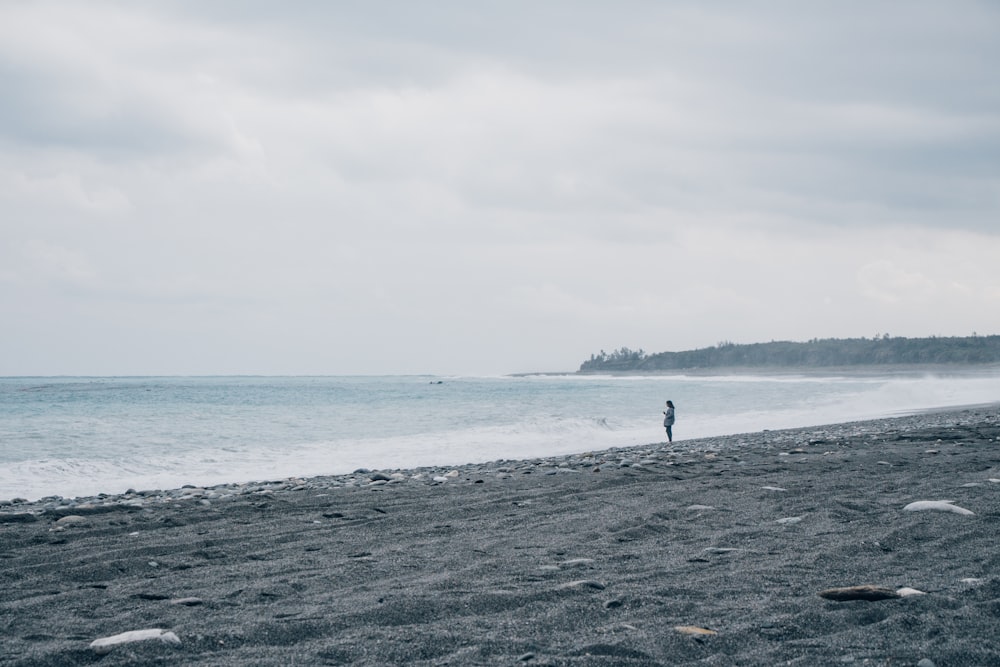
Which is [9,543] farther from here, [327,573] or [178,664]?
[178,664]

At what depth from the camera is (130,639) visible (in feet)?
12.1

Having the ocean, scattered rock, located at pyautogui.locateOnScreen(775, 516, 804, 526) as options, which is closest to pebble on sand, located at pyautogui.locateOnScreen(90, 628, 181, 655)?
scattered rock, located at pyautogui.locateOnScreen(775, 516, 804, 526)

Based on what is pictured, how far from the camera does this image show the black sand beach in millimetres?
3504

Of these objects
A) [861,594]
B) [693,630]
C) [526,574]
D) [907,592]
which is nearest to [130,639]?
[526,574]

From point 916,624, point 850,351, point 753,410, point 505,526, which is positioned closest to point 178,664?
point 916,624

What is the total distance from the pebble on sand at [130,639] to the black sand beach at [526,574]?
0.05 metres

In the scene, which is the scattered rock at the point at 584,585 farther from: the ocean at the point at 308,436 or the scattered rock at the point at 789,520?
the ocean at the point at 308,436

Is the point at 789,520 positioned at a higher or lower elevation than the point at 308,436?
higher

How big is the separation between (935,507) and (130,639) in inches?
240

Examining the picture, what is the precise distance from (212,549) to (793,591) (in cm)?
430

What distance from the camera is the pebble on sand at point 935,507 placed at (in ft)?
21.1

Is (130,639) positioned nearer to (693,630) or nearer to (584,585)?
(584,585)

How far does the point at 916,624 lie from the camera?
3.62 m

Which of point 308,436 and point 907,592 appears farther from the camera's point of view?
point 308,436
